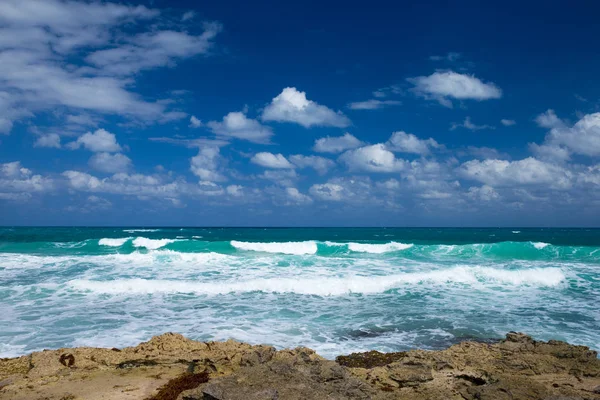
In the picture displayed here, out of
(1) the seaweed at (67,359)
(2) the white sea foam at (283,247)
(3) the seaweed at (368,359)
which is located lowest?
(2) the white sea foam at (283,247)

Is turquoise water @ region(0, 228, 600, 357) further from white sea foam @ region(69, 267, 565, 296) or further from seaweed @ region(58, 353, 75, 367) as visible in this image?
seaweed @ region(58, 353, 75, 367)

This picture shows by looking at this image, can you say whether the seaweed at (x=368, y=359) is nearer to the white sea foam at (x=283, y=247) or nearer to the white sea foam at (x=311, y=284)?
the white sea foam at (x=311, y=284)

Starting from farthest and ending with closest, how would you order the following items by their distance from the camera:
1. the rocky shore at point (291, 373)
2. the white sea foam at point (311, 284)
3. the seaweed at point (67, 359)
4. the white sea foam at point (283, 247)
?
the white sea foam at point (283, 247) < the white sea foam at point (311, 284) < the seaweed at point (67, 359) < the rocky shore at point (291, 373)

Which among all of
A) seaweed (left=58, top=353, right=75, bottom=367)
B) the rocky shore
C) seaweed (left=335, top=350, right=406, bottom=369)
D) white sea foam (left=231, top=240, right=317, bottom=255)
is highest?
the rocky shore

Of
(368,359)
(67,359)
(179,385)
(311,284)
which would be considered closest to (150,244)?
(311,284)

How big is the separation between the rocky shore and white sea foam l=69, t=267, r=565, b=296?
7.17m

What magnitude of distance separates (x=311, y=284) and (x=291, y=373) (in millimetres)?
9664

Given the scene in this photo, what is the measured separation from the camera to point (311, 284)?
14617mm

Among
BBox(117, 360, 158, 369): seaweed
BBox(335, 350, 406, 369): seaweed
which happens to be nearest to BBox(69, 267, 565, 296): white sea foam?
BBox(335, 350, 406, 369): seaweed

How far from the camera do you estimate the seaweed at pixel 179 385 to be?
478 cm

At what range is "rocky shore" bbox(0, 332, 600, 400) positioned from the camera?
4738 millimetres

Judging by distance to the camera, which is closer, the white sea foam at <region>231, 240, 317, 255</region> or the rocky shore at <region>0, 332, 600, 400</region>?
the rocky shore at <region>0, 332, 600, 400</region>

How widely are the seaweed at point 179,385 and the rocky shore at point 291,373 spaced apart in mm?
13

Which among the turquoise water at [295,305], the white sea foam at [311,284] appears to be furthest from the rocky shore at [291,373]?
the white sea foam at [311,284]
